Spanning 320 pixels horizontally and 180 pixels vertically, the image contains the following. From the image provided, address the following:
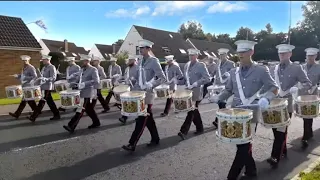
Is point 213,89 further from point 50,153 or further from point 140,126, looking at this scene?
point 50,153

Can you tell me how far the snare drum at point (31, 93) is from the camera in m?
9.34

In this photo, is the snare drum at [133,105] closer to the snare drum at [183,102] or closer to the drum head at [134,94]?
the drum head at [134,94]

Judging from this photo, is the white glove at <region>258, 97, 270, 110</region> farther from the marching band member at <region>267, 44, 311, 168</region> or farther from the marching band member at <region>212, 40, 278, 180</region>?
the marching band member at <region>267, 44, 311, 168</region>

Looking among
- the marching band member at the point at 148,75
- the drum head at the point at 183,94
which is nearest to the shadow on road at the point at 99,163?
the marching band member at the point at 148,75

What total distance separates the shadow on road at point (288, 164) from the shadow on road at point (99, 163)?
211 cm

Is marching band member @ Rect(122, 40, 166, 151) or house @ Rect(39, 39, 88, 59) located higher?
house @ Rect(39, 39, 88, 59)

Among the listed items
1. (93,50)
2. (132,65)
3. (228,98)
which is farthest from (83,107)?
(93,50)

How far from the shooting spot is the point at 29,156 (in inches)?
235

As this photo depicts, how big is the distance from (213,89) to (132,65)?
261 centimetres

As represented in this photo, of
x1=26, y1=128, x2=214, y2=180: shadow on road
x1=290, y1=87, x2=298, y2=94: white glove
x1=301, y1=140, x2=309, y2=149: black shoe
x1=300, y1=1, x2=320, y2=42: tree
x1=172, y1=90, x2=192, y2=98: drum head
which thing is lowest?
x1=26, y1=128, x2=214, y2=180: shadow on road

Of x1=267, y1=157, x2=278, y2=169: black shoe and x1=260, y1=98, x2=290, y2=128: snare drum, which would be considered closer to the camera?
x1=260, y1=98, x2=290, y2=128: snare drum

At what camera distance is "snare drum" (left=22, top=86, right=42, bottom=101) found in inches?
368

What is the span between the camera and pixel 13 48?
19234 millimetres

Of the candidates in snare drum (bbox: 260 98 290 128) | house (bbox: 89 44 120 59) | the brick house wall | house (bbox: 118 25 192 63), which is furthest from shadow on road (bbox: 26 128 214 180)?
house (bbox: 89 44 120 59)
